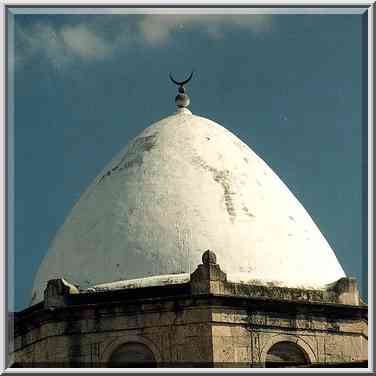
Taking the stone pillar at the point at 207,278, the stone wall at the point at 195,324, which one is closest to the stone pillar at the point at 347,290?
the stone wall at the point at 195,324

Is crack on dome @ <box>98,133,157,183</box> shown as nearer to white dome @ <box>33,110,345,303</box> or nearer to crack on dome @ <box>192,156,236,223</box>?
white dome @ <box>33,110,345,303</box>

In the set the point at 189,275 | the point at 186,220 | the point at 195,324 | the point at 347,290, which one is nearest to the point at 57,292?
the point at 189,275

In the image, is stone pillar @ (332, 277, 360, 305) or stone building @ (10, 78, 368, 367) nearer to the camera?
stone building @ (10, 78, 368, 367)

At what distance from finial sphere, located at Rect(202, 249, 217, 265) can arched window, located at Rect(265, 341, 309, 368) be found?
226cm

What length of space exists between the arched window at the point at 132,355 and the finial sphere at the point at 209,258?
7.18 feet

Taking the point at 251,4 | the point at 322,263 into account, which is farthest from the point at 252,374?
the point at 322,263

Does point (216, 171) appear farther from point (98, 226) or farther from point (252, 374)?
point (252, 374)

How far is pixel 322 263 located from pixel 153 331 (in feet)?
15.1

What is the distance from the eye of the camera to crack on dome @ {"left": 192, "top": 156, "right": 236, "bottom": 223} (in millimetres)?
39625

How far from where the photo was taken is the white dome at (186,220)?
127 ft

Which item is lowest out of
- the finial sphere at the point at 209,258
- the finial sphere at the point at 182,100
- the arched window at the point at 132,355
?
the arched window at the point at 132,355

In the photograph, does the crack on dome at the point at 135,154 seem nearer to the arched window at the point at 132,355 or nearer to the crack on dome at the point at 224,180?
the crack on dome at the point at 224,180

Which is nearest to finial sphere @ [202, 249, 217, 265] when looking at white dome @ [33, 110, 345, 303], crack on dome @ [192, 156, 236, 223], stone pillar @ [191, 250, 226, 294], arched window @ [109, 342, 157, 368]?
stone pillar @ [191, 250, 226, 294]

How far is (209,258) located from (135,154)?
14.7 ft
